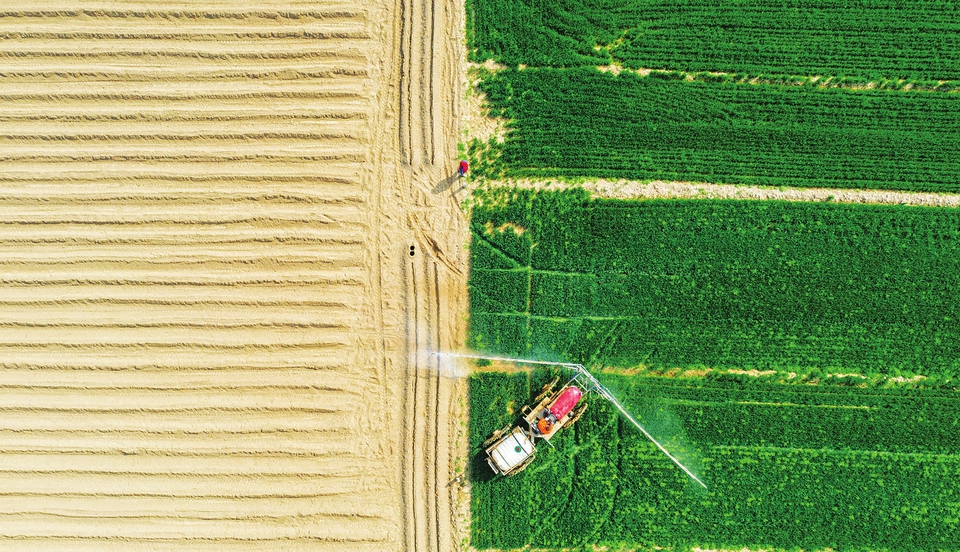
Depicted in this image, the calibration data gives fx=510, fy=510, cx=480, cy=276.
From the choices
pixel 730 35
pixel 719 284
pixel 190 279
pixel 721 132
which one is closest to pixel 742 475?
pixel 719 284

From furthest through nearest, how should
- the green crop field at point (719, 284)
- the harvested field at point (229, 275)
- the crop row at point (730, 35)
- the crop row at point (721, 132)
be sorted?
the crop row at point (730, 35)
the crop row at point (721, 132)
the green crop field at point (719, 284)
the harvested field at point (229, 275)

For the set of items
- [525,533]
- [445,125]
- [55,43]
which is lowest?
[525,533]

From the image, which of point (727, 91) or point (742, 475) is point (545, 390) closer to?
point (742, 475)

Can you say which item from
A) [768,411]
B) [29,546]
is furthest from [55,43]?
→ [768,411]

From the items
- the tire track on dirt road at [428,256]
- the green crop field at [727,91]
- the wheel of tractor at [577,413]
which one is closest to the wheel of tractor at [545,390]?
the wheel of tractor at [577,413]

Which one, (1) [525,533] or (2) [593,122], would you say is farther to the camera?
(2) [593,122]

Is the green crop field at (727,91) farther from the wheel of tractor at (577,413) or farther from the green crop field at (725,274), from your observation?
the wheel of tractor at (577,413)

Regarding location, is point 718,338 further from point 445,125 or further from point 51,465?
point 51,465
